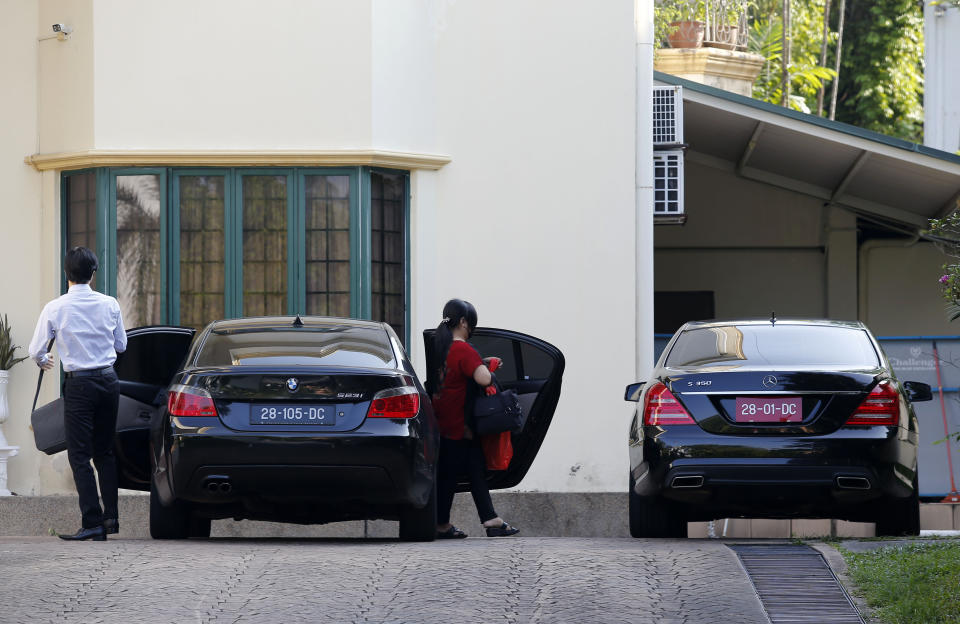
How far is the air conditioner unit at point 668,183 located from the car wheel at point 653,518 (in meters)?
5.65

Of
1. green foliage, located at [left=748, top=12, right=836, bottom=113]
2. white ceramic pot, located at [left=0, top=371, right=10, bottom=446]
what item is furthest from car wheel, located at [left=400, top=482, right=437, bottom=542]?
green foliage, located at [left=748, top=12, right=836, bottom=113]

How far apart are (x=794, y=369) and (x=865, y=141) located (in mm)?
7878

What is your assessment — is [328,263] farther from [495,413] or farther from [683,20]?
[683,20]

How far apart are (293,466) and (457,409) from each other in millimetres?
1783

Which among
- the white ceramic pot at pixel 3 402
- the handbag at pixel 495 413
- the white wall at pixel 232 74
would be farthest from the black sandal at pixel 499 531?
the white ceramic pot at pixel 3 402

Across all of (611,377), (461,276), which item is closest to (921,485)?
(611,377)

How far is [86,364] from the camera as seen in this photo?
10.0 meters

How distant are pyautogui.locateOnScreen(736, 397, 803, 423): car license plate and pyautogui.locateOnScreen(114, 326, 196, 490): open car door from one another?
3780 mm

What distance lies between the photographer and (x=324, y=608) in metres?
7.08

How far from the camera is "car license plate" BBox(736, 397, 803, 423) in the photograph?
9359mm

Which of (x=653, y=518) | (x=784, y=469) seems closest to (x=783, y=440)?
(x=784, y=469)

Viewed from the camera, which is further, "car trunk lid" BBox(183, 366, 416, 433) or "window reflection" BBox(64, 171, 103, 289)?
"window reflection" BBox(64, 171, 103, 289)

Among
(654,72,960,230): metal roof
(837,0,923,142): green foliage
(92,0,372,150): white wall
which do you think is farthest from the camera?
(837,0,923,142): green foliage

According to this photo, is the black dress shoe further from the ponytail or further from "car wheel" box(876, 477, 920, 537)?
"car wheel" box(876, 477, 920, 537)
